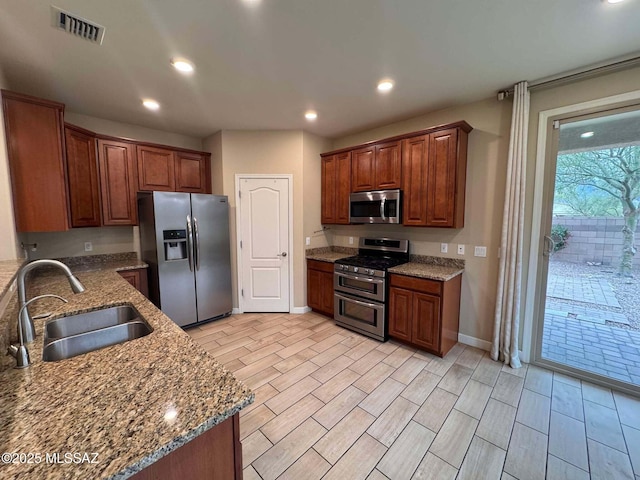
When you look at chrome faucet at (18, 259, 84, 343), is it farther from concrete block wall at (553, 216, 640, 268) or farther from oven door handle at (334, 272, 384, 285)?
concrete block wall at (553, 216, 640, 268)

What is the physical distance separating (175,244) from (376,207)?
262 cm

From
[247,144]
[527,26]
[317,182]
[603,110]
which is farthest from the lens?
[317,182]

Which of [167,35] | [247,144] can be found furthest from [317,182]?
[167,35]

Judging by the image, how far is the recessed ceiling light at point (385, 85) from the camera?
2.44 meters

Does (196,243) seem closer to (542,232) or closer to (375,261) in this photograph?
(375,261)

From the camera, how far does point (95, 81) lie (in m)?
2.43

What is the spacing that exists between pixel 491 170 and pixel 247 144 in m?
3.11

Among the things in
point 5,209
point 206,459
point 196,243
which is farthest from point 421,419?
point 5,209

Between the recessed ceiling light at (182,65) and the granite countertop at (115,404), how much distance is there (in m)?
2.09

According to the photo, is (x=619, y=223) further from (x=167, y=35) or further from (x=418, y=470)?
(x=167, y=35)

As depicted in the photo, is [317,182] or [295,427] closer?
[295,427]

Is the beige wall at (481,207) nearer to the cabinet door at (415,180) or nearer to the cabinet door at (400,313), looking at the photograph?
the cabinet door at (415,180)

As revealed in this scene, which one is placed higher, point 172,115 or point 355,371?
point 172,115

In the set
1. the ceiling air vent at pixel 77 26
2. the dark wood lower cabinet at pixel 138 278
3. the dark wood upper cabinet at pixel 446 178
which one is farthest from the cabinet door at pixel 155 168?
the dark wood upper cabinet at pixel 446 178
